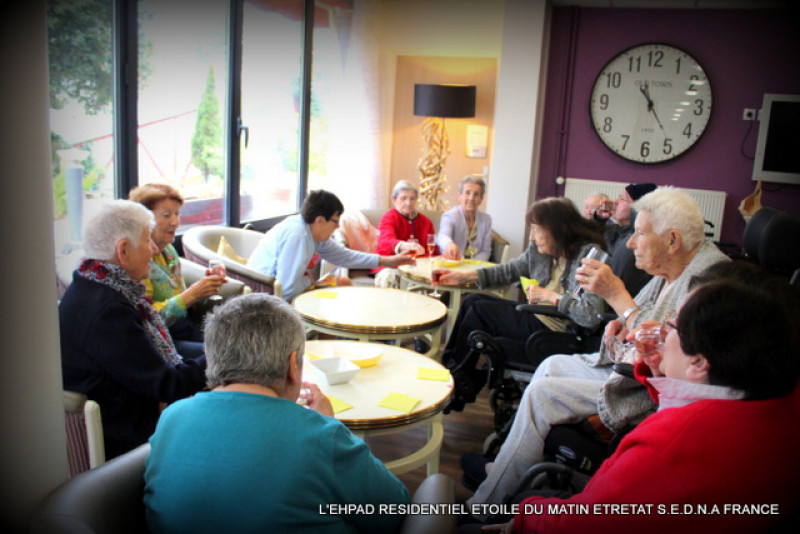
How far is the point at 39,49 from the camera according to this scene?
114 cm

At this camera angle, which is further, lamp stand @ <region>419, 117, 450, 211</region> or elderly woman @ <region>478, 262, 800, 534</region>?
lamp stand @ <region>419, 117, 450, 211</region>

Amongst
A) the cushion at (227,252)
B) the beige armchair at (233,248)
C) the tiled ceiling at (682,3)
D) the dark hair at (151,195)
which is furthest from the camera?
the tiled ceiling at (682,3)

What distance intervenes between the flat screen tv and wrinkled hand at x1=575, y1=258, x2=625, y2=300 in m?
3.88

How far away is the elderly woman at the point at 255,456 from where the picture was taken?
3.79 ft

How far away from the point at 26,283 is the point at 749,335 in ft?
4.28

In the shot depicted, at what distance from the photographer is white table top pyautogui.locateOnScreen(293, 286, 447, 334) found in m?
2.90

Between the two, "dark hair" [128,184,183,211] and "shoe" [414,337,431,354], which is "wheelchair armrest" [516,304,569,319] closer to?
"shoe" [414,337,431,354]

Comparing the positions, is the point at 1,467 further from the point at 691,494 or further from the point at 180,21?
the point at 180,21

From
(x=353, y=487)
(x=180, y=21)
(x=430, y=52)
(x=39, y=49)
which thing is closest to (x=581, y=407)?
(x=353, y=487)

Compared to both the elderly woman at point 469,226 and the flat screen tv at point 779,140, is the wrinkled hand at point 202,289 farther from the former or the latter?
the flat screen tv at point 779,140

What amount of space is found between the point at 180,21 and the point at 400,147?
2.99 metres

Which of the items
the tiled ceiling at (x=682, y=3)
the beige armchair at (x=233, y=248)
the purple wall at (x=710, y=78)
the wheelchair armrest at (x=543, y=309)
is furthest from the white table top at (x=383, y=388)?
the tiled ceiling at (x=682, y=3)

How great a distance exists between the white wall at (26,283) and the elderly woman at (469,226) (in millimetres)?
3557

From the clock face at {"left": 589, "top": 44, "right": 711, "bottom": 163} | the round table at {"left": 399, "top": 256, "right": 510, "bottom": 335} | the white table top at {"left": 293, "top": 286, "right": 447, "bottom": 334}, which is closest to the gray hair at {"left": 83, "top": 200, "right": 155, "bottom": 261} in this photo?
the white table top at {"left": 293, "top": 286, "right": 447, "bottom": 334}
